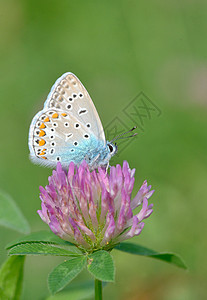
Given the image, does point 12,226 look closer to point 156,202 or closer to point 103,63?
point 156,202

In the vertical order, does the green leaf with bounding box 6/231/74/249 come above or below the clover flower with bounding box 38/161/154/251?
Result: below

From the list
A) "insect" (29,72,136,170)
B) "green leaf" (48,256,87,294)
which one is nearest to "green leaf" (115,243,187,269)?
"green leaf" (48,256,87,294)

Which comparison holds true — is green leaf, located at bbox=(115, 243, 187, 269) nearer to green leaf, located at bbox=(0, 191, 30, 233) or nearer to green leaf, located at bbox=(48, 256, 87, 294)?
green leaf, located at bbox=(48, 256, 87, 294)

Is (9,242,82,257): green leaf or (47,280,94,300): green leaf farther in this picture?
(47,280,94,300): green leaf

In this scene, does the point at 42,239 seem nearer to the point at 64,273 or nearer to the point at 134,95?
the point at 64,273

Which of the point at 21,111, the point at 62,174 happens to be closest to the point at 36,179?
the point at 21,111

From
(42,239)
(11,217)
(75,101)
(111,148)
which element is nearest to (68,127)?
(75,101)
